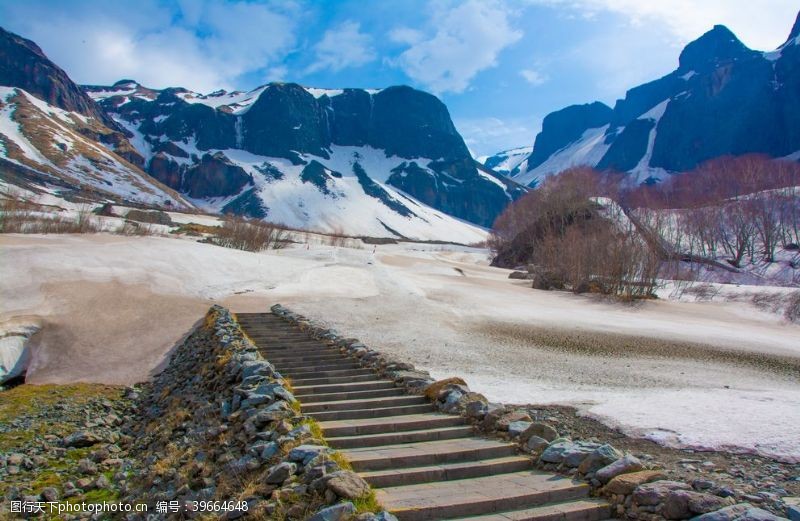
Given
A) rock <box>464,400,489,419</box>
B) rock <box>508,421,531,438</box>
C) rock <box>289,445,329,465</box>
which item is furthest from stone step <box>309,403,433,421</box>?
rock <box>289,445,329,465</box>

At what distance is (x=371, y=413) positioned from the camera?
8445 millimetres

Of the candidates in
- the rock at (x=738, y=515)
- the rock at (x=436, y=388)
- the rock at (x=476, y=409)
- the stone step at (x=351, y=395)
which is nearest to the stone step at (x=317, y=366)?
the stone step at (x=351, y=395)

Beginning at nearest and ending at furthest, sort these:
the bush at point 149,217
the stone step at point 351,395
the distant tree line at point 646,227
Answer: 1. the stone step at point 351,395
2. the distant tree line at point 646,227
3. the bush at point 149,217

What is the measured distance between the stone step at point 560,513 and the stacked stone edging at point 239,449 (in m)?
1.32

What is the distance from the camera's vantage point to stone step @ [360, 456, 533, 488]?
5961mm

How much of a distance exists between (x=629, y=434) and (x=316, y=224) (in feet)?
571

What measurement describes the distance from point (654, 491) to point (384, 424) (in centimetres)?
379

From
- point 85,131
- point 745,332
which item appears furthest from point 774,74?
point 85,131

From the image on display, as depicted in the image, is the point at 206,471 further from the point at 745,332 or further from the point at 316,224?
the point at 316,224

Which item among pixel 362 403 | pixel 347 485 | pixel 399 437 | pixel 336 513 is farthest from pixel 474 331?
pixel 336 513

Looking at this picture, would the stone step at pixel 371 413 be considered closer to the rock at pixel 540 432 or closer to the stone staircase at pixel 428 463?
the stone staircase at pixel 428 463

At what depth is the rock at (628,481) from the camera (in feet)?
17.6

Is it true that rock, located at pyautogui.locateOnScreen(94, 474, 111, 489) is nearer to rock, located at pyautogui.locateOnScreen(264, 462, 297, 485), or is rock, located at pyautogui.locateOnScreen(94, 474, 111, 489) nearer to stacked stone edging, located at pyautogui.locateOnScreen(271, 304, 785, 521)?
→ rock, located at pyautogui.locateOnScreen(264, 462, 297, 485)

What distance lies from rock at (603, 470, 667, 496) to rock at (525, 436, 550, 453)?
1.15 m
